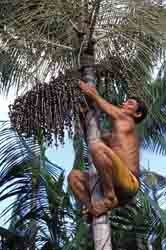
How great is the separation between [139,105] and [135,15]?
0.77 m

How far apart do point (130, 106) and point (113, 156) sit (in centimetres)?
56

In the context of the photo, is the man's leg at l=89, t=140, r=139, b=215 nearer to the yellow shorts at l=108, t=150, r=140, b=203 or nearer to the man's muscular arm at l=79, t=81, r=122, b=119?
the yellow shorts at l=108, t=150, r=140, b=203

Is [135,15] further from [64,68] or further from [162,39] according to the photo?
[64,68]

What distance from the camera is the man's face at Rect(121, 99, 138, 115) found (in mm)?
5727

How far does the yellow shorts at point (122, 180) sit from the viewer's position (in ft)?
17.6

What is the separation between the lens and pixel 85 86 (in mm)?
5320

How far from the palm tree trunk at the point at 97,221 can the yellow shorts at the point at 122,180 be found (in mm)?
159

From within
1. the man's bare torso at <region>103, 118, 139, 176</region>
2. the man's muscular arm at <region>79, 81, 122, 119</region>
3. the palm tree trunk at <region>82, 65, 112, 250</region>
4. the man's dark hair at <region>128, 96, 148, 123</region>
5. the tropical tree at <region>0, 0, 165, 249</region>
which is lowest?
the palm tree trunk at <region>82, 65, 112, 250</region>

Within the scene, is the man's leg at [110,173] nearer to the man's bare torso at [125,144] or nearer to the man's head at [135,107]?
the man's bare torso at [125,144]

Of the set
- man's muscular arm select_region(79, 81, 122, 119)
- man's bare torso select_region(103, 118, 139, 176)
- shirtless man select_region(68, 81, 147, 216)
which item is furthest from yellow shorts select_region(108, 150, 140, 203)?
man's muscular arm select_region(79, 81, 122, 119)

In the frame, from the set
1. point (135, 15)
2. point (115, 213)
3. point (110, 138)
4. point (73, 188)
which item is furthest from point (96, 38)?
point (115, 213)

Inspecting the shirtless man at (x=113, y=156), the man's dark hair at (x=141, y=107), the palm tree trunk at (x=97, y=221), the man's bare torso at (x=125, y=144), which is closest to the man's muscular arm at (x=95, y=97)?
the shirtless man at (x=113, y=156)

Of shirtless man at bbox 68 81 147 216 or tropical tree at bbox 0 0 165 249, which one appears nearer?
tropical tree at bbox 0 0 165 249

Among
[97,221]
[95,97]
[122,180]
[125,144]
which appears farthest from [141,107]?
[97,221]
